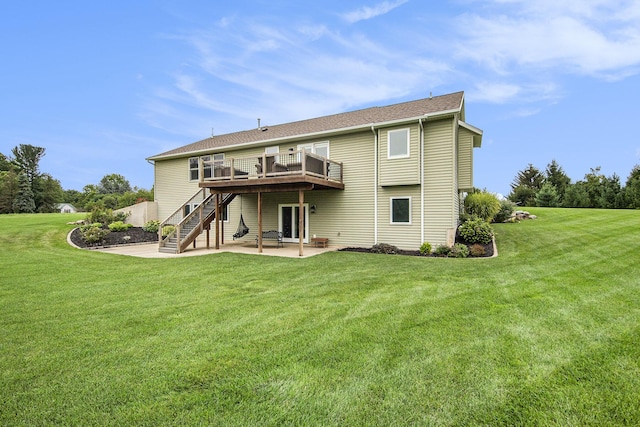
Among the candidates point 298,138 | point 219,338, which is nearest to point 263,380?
point 219,338

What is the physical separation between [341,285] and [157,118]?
27.3 m

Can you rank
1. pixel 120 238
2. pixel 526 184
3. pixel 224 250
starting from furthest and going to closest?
pixel 526 184, pixel 120 238, pixel 224 250

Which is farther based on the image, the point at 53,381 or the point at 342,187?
the point at 342,187

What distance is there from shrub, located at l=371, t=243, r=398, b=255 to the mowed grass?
15.0 feet

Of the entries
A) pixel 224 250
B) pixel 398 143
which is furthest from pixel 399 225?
pixel 224 250

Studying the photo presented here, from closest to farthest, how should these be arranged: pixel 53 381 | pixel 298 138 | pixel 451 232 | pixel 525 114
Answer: pixel 53 381, pixel 451 232, pixel 298 138, pixel 525 114

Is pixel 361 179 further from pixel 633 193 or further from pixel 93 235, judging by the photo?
pixel 633 193

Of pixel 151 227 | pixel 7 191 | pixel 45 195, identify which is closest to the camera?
pixel 151 227

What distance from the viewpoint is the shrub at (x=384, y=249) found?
12.0m

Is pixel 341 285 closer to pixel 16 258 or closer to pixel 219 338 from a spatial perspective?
pixel 219 338

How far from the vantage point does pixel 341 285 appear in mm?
6504

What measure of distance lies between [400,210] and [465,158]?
12.5 feet

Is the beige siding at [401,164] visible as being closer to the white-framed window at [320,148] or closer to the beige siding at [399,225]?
the beige siding at [399,225]

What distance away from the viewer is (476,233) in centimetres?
1185
